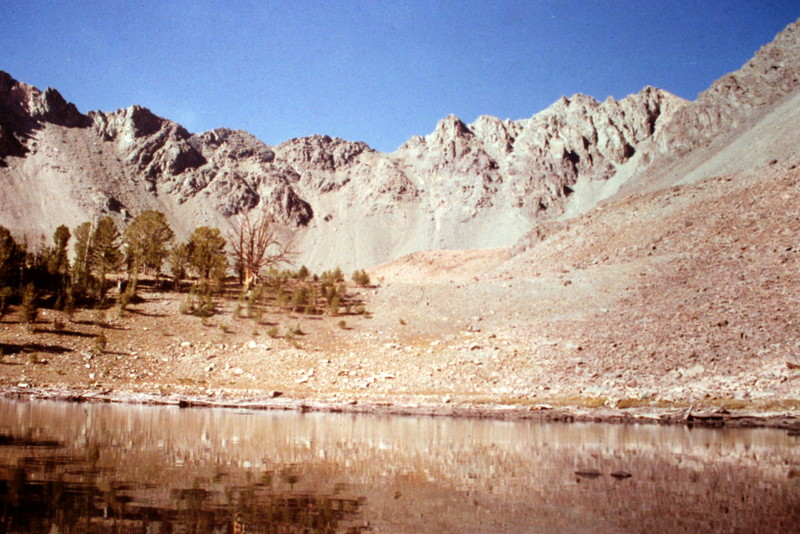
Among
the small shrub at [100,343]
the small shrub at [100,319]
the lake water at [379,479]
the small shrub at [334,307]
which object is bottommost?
the lake water at [379,479]

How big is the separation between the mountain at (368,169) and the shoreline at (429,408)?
61.2m

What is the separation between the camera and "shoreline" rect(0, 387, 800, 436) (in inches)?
774

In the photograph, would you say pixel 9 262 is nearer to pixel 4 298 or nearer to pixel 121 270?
pixel 4 298

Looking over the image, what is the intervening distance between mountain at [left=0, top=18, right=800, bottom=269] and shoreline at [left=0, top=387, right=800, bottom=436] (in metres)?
61.2

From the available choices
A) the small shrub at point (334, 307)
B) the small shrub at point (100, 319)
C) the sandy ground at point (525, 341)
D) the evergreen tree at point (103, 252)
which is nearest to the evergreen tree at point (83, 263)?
the evergreen tree at point (103, 252)

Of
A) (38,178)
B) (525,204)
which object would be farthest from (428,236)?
(38,178)

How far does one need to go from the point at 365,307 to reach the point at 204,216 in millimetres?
77922

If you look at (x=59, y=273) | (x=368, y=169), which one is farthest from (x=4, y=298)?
(x=368, y=169)

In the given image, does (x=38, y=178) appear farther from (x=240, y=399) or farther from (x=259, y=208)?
(x=240, y=399)

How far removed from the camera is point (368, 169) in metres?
130

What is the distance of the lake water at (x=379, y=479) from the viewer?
286 inches

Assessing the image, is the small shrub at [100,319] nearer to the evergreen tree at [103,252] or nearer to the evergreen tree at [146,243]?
the evergreen tree at [103,252]

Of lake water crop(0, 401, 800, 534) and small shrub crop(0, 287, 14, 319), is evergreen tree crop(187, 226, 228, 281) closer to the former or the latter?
small shrub crop(0, 287, 14, 319)

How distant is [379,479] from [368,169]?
12297cm
